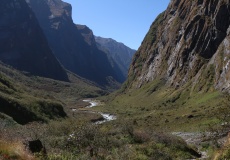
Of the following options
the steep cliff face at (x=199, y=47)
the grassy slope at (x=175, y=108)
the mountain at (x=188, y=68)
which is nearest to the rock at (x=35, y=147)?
the grassy slope at (x=175, y=108)

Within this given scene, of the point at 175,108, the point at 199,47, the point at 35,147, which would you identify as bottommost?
the point at 175,108

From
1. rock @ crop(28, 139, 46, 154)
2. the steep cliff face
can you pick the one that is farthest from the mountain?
rock @ crop(28, 139, 46, 154)

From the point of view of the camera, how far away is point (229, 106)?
3284cm

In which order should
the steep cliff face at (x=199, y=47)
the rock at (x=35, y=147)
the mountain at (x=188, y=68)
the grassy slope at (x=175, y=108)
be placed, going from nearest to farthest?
the rock at (x=35, y=147)
the grassy slope at (x=175, y=108)
the mountain at (x=188, y=68)
the steep cliff face at (x=199, y=47)

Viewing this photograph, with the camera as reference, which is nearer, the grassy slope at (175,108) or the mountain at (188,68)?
the grassy slope at (175,108)

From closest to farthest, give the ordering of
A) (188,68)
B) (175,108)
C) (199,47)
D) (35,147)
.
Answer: (35,147)
(175,108)
(199,47)
(188,68)

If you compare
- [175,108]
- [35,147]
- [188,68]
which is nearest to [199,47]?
[188,68]

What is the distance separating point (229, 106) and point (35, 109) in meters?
64.5

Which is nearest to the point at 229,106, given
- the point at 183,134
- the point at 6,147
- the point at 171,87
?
the point at 6,147

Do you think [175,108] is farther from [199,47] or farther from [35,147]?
[35,147]

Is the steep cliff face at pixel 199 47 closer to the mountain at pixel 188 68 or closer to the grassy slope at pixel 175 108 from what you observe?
the mountain at pixel 188 68

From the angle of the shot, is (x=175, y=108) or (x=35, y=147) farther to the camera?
(x=175, y=108)

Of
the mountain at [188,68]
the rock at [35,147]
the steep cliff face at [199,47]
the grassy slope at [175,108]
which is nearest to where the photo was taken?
the rock at [35,147]

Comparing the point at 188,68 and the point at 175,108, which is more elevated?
the point at 188,68
